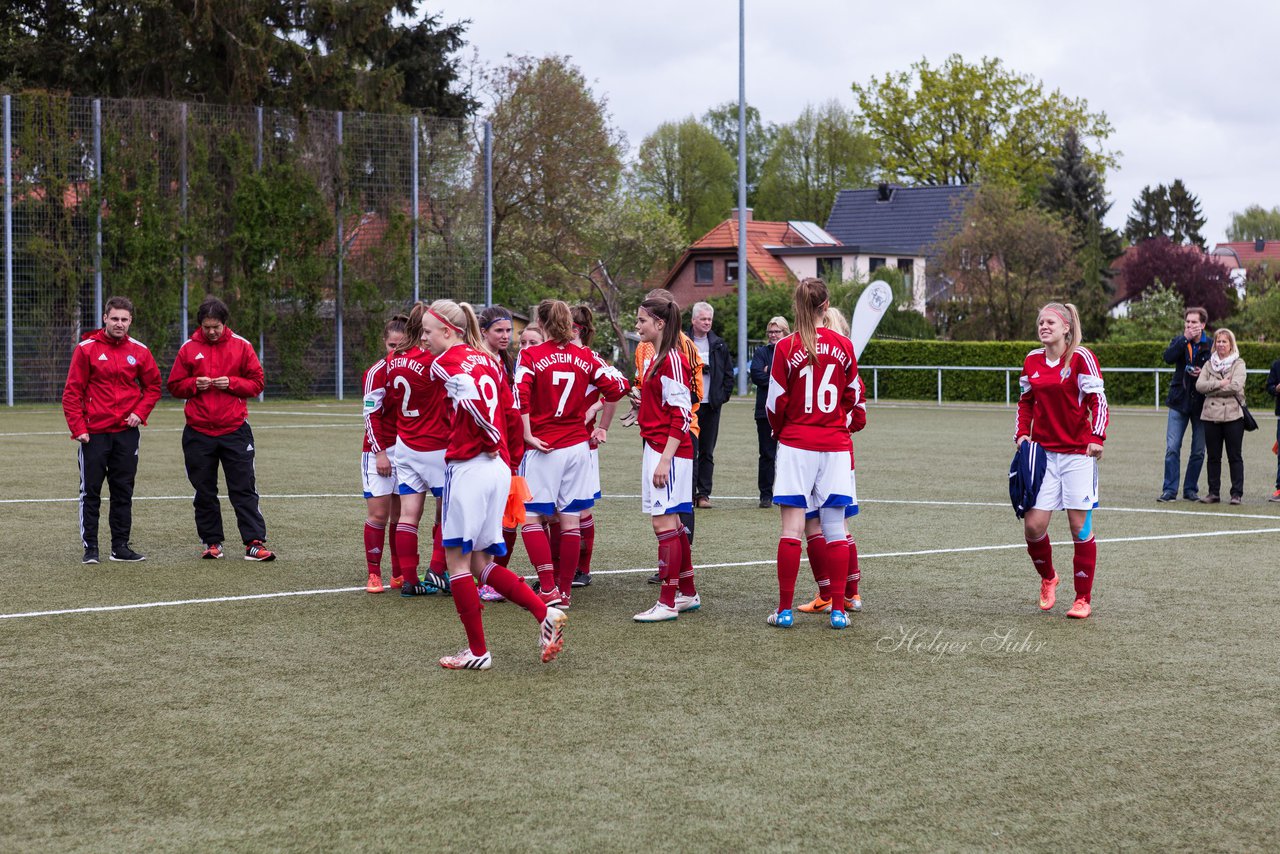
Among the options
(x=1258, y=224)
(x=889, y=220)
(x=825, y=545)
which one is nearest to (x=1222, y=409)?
(x=825, y=545)

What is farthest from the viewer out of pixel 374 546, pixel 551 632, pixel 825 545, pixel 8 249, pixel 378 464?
pixel 8 249

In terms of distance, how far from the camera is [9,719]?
18.7ft

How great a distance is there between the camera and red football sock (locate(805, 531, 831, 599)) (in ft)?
25.7

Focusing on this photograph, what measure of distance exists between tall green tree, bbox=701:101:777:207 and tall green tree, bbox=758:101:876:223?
2398 mm

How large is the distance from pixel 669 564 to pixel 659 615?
0.29 m

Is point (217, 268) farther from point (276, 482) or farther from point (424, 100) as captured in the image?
point (276, 482)

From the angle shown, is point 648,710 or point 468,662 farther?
point 468,662

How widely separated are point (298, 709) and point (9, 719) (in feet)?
3.76

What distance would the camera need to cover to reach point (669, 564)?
7.79 meters

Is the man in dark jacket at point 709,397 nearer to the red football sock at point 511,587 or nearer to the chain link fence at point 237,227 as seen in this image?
the red football sock at point 511,587

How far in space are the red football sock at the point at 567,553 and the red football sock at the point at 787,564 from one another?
1.25 metres

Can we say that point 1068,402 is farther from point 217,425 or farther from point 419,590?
point 217,425

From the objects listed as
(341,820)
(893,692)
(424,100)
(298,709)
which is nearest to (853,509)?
(893,692)

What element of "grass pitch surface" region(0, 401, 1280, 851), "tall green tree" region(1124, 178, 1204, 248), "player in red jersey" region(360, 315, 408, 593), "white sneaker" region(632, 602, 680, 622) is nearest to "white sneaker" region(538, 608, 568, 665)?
"grass pitch surface" region(0, 401, 1280, 851)
